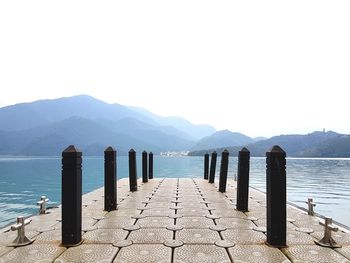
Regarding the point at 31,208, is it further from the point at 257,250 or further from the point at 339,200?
the point at 339,200

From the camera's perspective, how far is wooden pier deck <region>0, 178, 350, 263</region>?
5219 mm

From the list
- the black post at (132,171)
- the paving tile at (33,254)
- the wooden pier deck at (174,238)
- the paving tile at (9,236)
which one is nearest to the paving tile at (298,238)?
the wooden pier deck at (174,238)

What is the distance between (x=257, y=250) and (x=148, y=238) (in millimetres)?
2308

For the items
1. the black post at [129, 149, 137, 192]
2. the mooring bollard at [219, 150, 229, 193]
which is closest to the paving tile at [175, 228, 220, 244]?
the mooring bollard at [219, 150, 229, 193]

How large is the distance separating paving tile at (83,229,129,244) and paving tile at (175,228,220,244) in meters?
1.30

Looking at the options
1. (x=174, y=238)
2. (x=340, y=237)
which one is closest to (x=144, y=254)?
(x=174, y=238)

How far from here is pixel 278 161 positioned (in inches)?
238

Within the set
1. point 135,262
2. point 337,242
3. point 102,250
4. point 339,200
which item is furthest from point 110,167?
point 339,200

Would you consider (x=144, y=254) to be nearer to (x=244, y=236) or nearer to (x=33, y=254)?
(x=33, y=254)

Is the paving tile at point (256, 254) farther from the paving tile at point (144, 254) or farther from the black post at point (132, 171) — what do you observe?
the black post at point (132, 171)

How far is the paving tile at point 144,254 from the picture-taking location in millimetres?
5062

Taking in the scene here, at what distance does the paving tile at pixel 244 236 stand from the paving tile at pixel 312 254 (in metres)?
0.69

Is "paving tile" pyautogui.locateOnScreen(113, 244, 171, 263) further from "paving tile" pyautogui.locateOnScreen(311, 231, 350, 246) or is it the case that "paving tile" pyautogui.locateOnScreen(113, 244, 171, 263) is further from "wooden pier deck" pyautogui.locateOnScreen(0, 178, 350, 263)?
"paving tile" pyautogui.locateOnScreen(311, 231, 350, 246)

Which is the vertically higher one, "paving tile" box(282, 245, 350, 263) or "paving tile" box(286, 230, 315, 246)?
"paving tile" box(282, 245, 350, 263)
